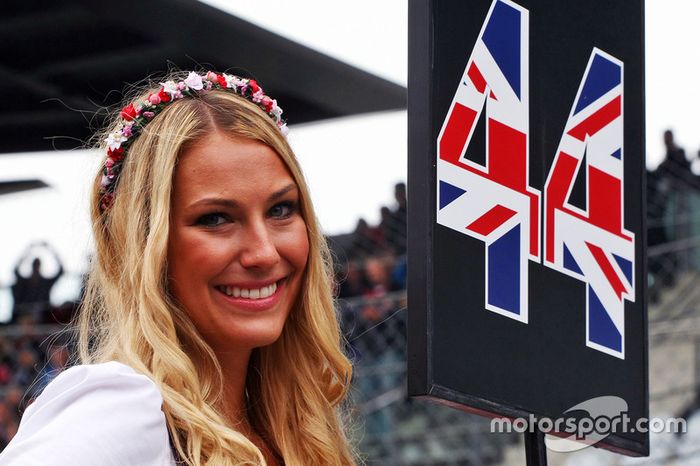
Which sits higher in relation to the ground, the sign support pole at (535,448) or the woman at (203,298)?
the woman at (203,298)

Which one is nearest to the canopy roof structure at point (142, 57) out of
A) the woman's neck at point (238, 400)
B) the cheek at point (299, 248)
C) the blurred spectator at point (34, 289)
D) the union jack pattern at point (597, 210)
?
the blurred spectator at point (34, 289)

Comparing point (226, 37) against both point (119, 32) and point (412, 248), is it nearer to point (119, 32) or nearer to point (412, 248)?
point (119, 32)

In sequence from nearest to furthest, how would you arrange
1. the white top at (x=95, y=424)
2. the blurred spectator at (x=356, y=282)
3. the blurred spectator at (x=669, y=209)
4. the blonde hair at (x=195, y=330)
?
the white top at (x=95, y=424) → the blonde hair at (x=195, y=330) → the blurred spectator at (x=669, y=209) → the blurred spectator at (x=356, y=282)

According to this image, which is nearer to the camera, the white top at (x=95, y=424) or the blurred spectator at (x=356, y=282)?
the white top at (x=95, y=424)

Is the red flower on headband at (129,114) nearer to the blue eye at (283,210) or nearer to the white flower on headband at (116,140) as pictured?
the white flower on headband at (116,140)

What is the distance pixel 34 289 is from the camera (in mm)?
10320

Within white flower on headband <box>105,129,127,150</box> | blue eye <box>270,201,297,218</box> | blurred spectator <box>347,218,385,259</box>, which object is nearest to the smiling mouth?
blue eye <box>270,201,297,218</box>

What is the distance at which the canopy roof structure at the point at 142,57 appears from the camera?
1046cm

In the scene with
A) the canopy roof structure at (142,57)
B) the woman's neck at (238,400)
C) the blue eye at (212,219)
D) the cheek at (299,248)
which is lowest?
the canopy roof structure at (142,57)

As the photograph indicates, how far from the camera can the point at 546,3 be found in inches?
85.4

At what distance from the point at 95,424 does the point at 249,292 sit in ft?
1.37

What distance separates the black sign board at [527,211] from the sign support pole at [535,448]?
0.04 meters

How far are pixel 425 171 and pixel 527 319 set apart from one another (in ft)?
0.90

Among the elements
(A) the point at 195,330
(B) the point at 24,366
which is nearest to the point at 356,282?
(B) the point at 24,366
